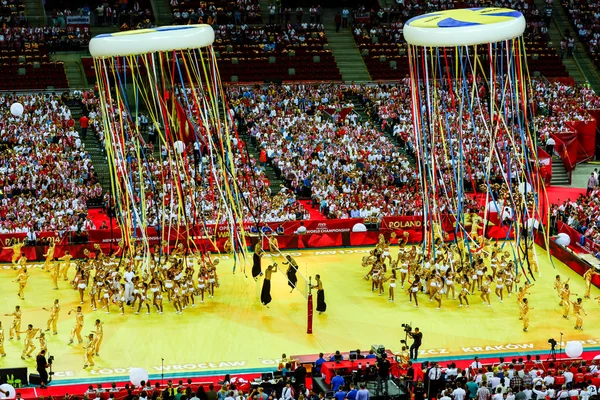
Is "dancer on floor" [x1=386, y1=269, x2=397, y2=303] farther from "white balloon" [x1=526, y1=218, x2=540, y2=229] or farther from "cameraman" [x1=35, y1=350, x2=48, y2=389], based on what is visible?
"cameraman" [x1=35, y1=350, x2=48, y2=389]

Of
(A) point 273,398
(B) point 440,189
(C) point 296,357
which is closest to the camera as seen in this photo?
(A) point 273,398

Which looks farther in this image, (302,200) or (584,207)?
(302,200)

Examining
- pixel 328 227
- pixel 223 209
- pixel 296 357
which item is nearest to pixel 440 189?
pixel 328 227

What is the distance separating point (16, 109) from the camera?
49125 millimetres

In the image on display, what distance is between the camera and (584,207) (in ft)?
146

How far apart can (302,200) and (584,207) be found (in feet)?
36.7

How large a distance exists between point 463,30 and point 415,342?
920 centimetres

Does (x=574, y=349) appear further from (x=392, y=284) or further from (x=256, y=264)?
(x=256, y=264)

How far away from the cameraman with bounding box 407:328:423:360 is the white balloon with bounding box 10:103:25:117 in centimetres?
2342

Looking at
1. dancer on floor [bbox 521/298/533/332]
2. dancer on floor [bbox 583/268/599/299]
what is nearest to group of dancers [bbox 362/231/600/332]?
dancer on floor [bbox 583/268/599/299]

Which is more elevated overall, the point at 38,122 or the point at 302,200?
the point at 38,122

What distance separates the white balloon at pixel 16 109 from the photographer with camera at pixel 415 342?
76.1 ft

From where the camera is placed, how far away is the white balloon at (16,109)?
4912 cm

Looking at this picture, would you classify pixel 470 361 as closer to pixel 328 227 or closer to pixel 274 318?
pixel 274 318
